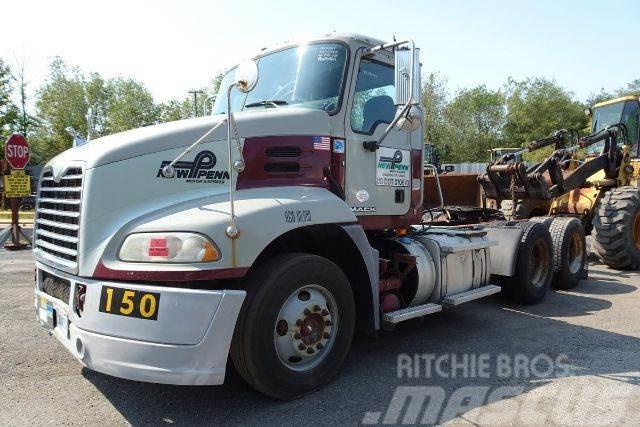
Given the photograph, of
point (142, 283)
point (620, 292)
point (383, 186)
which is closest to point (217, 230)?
point (142, 283)

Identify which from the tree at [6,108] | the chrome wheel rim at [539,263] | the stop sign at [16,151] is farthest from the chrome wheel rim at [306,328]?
the tree at [6,108]

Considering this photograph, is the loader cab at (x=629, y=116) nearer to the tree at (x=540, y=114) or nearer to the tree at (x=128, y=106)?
the tree at (x=128, y=106)

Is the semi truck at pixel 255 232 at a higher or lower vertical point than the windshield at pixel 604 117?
lower

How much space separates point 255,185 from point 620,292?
20.5 feet

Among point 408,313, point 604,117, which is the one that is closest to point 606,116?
point 604,117

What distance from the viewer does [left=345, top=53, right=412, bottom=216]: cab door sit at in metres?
4.50

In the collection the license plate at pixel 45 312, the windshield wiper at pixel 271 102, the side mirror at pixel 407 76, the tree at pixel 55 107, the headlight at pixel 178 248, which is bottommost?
the license plate at pixel 45 312

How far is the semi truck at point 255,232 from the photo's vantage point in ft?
10.2

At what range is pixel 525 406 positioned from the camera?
11.8 feet

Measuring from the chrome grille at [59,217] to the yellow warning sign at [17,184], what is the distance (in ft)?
28.5

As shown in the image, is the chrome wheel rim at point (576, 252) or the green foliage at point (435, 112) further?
the green foliage at point (435, 112)

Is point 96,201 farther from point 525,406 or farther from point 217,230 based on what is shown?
point 525,406

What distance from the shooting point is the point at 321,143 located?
13.7 ft

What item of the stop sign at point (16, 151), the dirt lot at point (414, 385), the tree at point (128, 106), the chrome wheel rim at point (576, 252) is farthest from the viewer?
the tree at point (128, 106)
